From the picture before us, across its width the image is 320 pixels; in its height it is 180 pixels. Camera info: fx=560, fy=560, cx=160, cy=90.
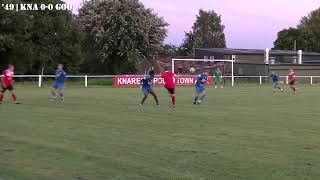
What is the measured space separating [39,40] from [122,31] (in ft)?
34.5

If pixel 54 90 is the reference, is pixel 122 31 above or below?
above

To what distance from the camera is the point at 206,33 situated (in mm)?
122875

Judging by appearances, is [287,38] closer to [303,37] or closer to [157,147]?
[303,37]

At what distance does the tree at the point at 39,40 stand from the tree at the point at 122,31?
3.61 m

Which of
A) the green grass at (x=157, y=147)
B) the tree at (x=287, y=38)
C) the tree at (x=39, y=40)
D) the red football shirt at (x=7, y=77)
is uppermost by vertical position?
the tree at (x=287, y=38)

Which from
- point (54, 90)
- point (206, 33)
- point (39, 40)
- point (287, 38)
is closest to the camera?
point (54, 90)

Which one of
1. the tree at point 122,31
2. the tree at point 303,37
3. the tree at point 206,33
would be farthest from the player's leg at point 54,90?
the tree at point 206,33

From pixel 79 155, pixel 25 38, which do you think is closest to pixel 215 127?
pixel 79 155

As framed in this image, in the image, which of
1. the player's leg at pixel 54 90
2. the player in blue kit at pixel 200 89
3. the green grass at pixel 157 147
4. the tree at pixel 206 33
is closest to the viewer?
the green grass at pixel 157 147

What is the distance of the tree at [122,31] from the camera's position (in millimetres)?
64188

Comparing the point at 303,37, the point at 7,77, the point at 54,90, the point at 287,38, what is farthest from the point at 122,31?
the point at 287,38

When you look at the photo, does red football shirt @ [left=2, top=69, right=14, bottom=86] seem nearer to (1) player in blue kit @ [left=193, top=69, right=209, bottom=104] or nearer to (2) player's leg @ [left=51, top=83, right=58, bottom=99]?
(2) player's leg @ [left=51, top=83, right=58, bottom=99]

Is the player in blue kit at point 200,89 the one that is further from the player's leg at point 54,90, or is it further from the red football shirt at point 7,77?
the red football shirt at point 7,77

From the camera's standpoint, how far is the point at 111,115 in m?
18.6
